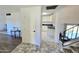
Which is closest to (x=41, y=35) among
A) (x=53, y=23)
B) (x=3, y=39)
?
(x=53, y=23)

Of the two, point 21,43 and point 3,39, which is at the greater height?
point 3,39

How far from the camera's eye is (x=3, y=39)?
4.85 feet

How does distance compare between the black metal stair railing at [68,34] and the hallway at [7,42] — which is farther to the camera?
the black metal stair railing at [68,34]

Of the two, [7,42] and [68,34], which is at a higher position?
[68,34]

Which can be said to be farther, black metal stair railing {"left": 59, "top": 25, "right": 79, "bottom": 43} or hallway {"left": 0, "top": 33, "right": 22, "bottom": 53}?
black metal stair railing {"left": 59, "top": 25, "right": 79, "bottom": 43}

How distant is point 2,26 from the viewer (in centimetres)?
146

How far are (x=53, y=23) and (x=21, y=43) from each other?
0.80 m
